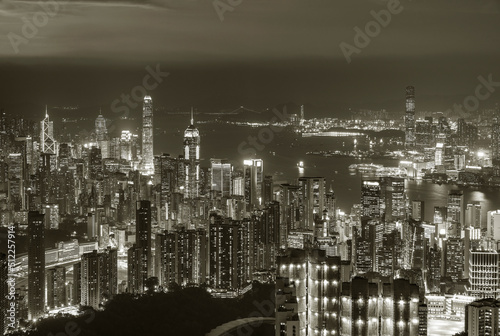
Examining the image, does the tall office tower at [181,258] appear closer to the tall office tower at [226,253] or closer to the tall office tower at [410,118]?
the tall office tower at [226,253]

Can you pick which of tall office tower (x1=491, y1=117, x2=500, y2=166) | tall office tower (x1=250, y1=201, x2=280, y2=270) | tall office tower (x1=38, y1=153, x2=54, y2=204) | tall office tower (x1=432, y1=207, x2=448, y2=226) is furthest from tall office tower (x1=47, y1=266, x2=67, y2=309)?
tall office tower (x1=491, y1=117, x2=500, y2=166)

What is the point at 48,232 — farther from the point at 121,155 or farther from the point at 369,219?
the point at 121,155

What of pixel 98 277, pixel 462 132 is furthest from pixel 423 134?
pixel 98 277

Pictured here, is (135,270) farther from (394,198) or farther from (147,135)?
(147,135)

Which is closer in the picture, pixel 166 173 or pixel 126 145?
pixel 166 173

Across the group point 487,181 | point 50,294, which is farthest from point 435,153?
point 50,294

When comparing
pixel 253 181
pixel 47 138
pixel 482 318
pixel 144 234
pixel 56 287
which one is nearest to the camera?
pixel 482 318

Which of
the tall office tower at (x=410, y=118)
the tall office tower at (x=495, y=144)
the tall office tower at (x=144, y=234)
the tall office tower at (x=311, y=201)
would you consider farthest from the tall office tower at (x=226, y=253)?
the tall office tower at (x=495, y=144)
